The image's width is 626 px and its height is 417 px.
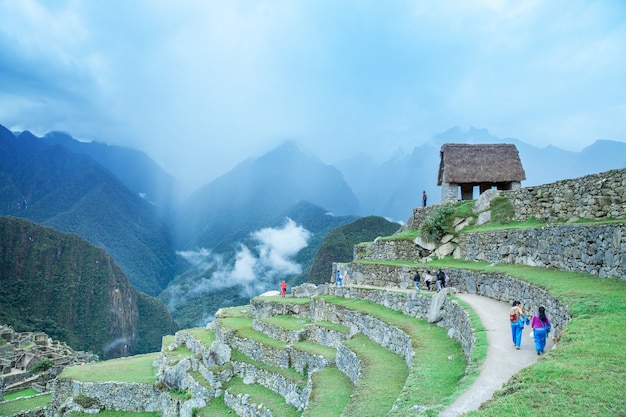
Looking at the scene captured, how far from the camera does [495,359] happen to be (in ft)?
25.8

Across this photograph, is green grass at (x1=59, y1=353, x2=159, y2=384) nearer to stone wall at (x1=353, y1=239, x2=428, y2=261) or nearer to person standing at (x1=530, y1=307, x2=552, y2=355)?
stone wall at (x1=353, y1=239, x2=428, y2=261)

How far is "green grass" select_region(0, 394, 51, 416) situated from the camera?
1014 inches

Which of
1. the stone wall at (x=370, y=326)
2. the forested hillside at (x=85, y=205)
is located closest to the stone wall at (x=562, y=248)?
the stone wall at (x=370, y=326)

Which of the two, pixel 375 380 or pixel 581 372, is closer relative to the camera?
pixel 581 372

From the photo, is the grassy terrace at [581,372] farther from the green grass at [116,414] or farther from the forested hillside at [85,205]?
the forested hillside at [85,205]

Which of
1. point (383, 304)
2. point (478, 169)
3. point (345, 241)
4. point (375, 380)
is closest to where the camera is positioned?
point (375, 380)

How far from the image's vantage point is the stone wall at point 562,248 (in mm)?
9328


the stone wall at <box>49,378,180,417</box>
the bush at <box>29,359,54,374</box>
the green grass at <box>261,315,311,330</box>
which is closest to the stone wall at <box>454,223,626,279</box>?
the green grass at <box>261,315,311,330</box>

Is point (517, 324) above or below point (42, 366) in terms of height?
above

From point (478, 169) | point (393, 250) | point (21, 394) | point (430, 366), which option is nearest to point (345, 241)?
point (478, 169)

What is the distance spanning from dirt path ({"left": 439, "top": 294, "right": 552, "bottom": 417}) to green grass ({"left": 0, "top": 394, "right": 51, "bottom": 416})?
27410mm

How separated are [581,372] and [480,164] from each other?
20.9 m

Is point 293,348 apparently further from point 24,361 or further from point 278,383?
point 24,361

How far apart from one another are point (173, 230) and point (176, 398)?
147 meters
